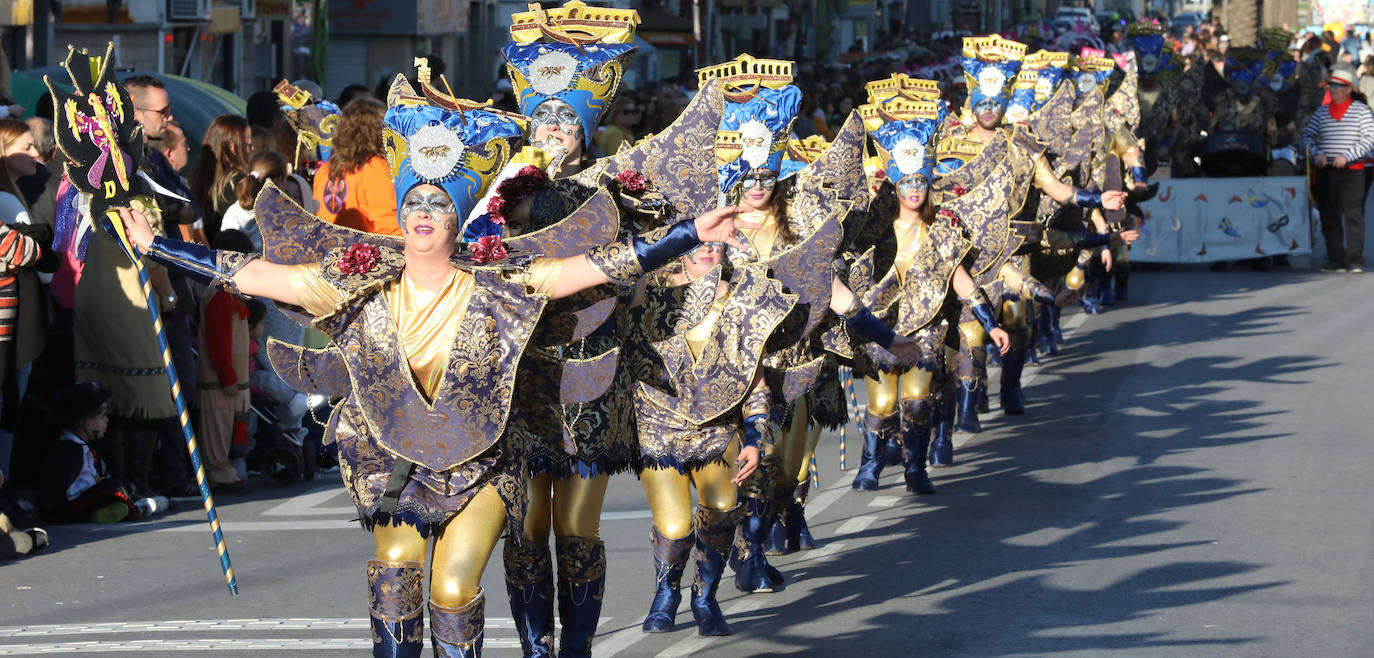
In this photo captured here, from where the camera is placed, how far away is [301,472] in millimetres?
11305

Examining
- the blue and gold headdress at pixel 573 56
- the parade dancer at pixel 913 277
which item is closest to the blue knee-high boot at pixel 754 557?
the blue and gold headdress at pixel 573 56

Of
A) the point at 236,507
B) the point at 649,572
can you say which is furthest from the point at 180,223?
the point at 649,572

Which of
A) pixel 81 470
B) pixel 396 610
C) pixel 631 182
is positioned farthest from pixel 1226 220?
pixel 396 610

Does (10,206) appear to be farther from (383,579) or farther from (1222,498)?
(1222,498)

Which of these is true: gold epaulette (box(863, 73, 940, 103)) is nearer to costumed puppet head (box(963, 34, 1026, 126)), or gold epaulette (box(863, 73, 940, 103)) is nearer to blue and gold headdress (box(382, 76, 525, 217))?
costumed puppet head (box(963, 34, 1026, 126))

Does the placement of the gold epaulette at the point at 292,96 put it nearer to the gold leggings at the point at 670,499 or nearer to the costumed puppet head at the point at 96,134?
the gold leggings at the point at 670,499

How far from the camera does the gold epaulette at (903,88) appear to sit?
1193cm

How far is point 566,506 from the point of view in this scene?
6.92 meters

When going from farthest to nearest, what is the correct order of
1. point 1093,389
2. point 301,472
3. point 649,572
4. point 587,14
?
1. point 1093,389
2. point 301,472
3. point 649,572
4. point 587,14

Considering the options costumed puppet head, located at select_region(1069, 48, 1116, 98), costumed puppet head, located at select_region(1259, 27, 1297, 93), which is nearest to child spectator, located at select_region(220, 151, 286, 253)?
costumed puppet head, located at select_region(1069, 48, 1116, 98)

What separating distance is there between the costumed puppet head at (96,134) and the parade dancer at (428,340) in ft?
1.37

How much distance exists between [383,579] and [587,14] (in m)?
3.03

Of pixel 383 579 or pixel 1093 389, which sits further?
pixel 1093 389

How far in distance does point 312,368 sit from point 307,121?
651cm
